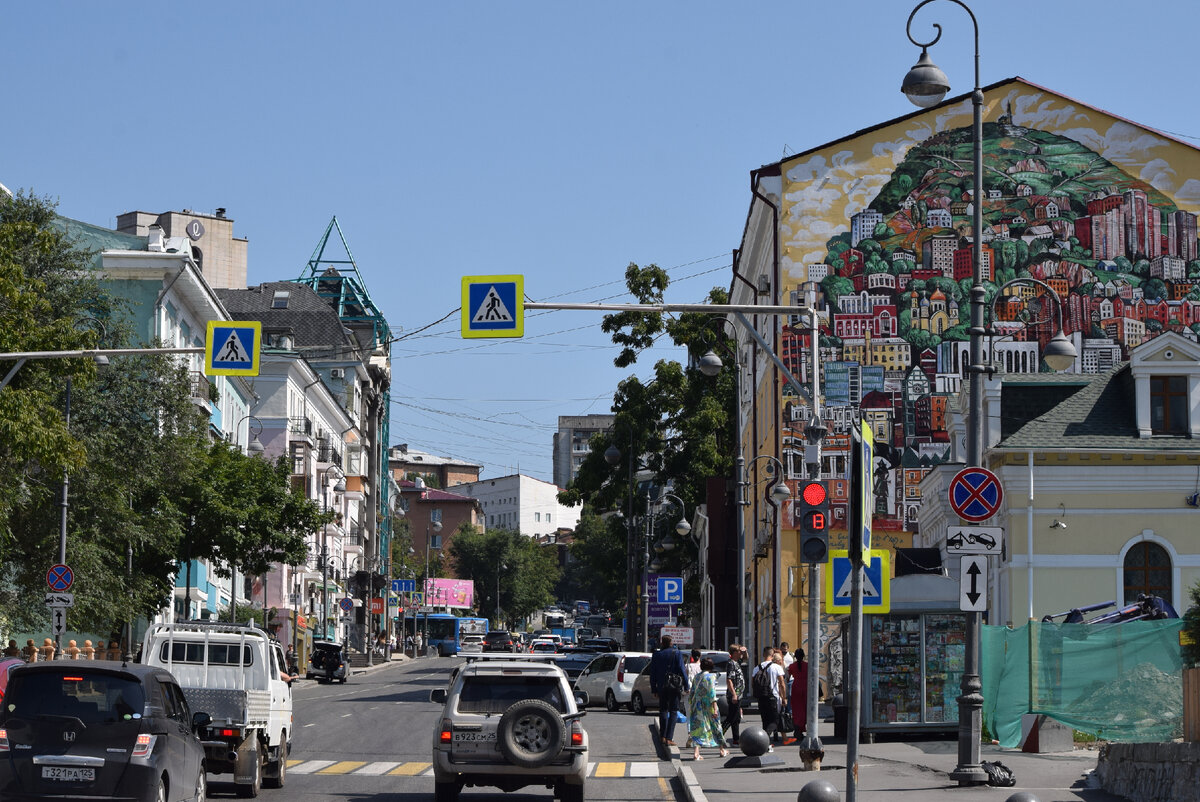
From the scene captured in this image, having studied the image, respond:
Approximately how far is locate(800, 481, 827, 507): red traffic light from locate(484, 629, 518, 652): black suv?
60.4 m

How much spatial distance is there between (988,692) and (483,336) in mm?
10037

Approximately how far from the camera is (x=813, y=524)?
69.2 feet

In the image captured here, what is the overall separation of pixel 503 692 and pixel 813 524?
5583 mm

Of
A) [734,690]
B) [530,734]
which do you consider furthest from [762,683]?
[530,734]

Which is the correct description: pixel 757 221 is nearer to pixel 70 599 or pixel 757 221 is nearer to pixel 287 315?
pixel 70 599

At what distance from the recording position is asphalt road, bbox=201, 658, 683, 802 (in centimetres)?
1934

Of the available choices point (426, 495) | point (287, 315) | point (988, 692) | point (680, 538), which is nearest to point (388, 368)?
point (287, 315)

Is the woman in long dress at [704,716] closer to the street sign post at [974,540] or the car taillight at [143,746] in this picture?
the street sign post at [974,540]

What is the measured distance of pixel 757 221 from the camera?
Answer: 50.6 meters

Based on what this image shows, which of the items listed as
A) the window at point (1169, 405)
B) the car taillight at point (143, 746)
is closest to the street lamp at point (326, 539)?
the window at point (1169, 405)

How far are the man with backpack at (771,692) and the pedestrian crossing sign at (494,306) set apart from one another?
391 inches

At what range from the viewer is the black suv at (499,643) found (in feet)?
275

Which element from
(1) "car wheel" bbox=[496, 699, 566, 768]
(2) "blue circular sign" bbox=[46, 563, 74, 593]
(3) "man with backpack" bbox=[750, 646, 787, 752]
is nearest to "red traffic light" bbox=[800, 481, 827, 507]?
(1) "car wheel" bbox=[496, 699, 566, 768]

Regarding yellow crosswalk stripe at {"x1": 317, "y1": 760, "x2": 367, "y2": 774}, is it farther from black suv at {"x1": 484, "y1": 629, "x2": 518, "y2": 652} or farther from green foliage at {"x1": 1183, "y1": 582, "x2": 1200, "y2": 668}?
black suv at {"x1": 484, "y1": 629, "x2": 518, "y2": 652}
